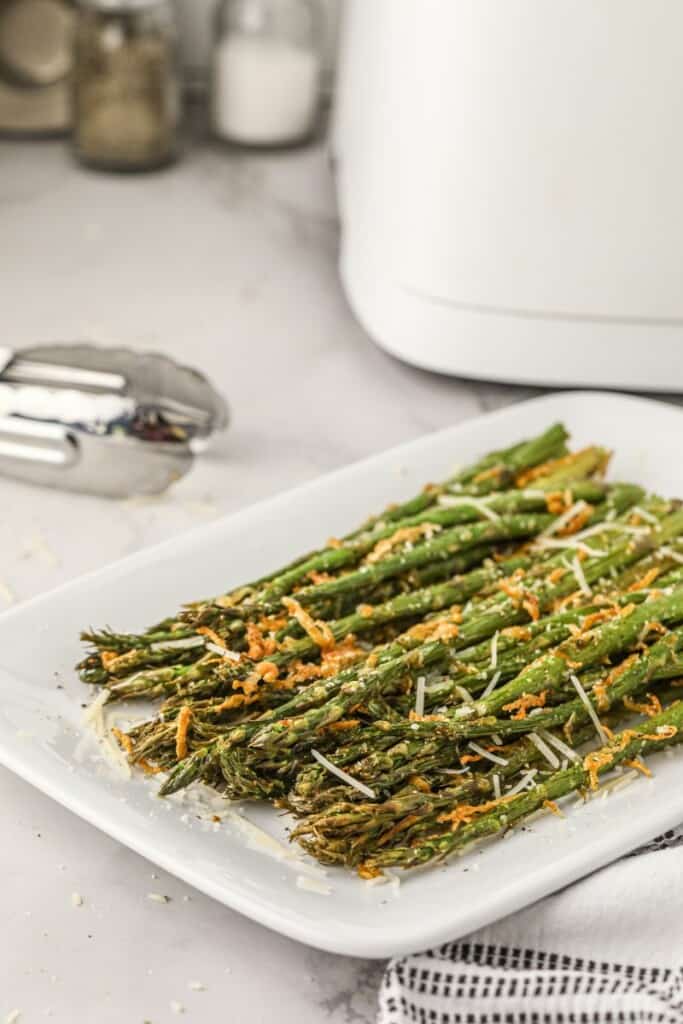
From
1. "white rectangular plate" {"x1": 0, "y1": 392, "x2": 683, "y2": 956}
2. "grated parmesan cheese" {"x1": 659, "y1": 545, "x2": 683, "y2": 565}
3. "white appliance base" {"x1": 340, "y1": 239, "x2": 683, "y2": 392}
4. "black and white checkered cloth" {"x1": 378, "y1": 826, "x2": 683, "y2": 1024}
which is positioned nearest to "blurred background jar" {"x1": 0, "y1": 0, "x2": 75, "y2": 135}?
"white appliance base" {"x1": 340, "y1": 239, "x2": 683, "y2": 392}

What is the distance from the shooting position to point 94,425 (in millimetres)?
1354

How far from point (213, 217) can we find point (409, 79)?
70 cm

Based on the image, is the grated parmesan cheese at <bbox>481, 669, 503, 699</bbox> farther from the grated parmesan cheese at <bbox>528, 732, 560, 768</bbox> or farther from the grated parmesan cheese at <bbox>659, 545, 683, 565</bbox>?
the grated parmesan cheese at <bbox>659, 545, 683, 565</bbox>

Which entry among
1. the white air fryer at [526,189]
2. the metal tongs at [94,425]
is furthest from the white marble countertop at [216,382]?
the white air fryer at [526,189]

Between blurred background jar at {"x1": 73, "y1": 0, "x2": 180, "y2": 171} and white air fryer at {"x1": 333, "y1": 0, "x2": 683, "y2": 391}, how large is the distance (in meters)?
0.55

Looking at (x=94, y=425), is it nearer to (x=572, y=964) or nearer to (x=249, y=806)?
(x=249, y=806)

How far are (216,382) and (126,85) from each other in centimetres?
67

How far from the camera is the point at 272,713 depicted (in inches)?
40.0

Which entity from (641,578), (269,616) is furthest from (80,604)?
(641,578)

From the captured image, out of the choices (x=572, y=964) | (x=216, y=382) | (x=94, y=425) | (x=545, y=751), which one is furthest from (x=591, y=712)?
(x=216, y=382)

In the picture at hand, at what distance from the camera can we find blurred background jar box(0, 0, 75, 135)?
219 centimetres

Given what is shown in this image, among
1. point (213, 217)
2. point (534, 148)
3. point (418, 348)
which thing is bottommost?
point (213, 217)

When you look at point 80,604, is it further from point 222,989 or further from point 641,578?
point 641,578

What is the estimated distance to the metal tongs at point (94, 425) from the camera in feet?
4.47
